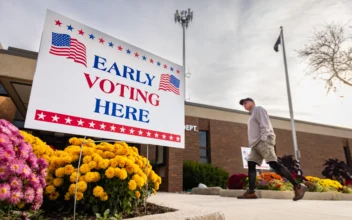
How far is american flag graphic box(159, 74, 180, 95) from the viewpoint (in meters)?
2.95

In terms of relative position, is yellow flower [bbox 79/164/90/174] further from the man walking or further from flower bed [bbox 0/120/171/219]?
the man walking

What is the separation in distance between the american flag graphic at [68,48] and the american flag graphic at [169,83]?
3.23ft

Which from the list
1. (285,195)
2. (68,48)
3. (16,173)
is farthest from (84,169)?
(285,195)

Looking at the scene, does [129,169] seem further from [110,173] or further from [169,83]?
[169,83]

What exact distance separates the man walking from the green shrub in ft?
26.2

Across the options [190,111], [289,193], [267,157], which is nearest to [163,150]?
[190,111]

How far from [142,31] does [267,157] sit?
14.0 ft

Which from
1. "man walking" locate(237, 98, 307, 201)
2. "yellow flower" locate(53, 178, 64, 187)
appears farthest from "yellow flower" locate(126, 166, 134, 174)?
"man walking" locate(237, 98, 307, 201)

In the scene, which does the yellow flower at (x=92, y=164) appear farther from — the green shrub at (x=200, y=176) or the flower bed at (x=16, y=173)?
the green shrub at (x=200, y=176)

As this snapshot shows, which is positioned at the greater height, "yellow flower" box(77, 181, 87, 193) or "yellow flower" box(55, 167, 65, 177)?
"yellow flower" box(55, 167, 65, 177)

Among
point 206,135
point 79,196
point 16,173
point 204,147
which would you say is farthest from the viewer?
point 206,135

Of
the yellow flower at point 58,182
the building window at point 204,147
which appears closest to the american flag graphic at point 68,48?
the yellow flower at point 58,182

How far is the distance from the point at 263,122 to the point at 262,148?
0.50 m

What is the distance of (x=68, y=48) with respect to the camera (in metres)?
2.21
